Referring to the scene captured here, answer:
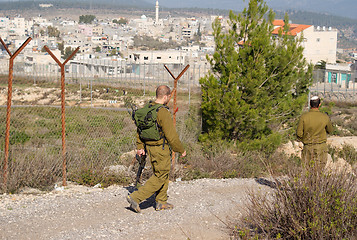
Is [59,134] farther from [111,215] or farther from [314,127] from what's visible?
[314,127]

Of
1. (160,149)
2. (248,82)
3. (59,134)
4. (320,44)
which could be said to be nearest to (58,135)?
(59,134)

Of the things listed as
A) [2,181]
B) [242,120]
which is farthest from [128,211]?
[242,120]

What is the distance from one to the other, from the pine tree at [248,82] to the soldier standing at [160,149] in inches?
140

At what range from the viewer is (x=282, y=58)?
9898mm

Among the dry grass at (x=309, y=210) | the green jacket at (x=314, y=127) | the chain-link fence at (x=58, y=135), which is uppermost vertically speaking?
the green jacket at (x=314, y=127)

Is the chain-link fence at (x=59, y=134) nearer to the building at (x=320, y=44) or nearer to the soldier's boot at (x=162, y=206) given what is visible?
the soldier's boot at (x=162, y=206)

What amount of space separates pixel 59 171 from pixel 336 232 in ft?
15.4

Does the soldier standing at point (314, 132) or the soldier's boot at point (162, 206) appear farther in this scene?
the soldier standing at point (314, 132)

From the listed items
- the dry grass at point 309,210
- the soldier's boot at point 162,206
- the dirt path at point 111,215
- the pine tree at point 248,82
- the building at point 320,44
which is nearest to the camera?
the dry grass at point 309,210

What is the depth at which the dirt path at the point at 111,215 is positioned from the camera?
16.7ft

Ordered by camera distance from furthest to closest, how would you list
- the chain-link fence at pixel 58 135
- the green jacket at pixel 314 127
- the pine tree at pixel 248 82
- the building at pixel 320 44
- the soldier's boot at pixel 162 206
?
the building at pixel 320 44 < the pine tree at pixel 248 82 < the chain-link fence at pixel 58 135 < the green jacket at pixel 314 127 < the soldier's boot at pixel 162 206

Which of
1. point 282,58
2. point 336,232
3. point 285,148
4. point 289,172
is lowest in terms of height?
point 285,148

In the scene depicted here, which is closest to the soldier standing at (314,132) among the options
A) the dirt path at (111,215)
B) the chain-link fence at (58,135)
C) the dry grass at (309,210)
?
the dirt path at (111,215)

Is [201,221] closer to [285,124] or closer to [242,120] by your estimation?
[242,120]
